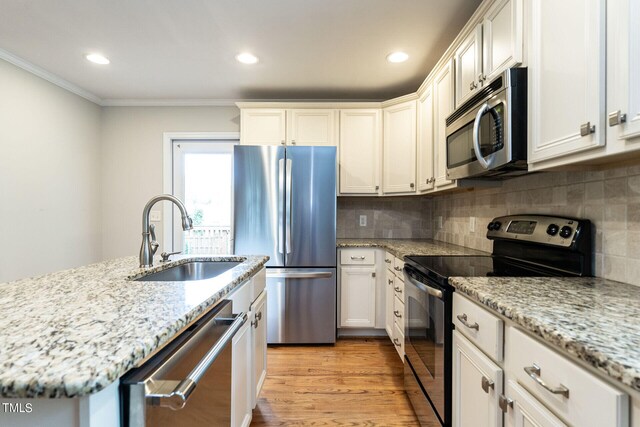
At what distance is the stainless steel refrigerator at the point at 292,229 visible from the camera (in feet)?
8.68

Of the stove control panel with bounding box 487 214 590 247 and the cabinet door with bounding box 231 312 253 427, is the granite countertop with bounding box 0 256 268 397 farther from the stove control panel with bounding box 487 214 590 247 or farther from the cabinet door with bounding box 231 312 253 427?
the stove control panel with bounding box 487 214 590 247

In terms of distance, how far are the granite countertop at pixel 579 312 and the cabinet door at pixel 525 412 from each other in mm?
193

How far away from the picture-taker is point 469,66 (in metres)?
1.74

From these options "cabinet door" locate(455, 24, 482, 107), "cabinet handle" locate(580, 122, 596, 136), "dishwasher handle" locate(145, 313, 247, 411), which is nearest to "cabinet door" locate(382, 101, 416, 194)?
"cabinet door" locate(455, 24, 482, 107)

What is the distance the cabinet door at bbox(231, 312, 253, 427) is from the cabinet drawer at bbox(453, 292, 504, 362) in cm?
93

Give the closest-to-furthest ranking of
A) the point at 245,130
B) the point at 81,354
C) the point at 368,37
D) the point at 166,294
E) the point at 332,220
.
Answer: the point at 81,354, the point at 166,294, the point at 368,37, the point at 332,220, the point at 245,130

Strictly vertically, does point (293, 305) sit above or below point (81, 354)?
below

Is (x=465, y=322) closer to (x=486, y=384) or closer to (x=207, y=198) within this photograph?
(x=486, y=384)

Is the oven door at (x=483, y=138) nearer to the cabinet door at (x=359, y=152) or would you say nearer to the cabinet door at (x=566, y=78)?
the cabinet door at (x=566, y=78)

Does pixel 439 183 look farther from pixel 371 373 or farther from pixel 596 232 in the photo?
pixel 371 373

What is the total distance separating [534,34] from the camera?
121cm

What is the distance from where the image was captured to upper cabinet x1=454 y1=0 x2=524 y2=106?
1.32m

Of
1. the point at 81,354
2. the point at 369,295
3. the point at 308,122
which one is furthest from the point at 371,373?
the point at 308,122

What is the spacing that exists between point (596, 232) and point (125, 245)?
4004 mm
